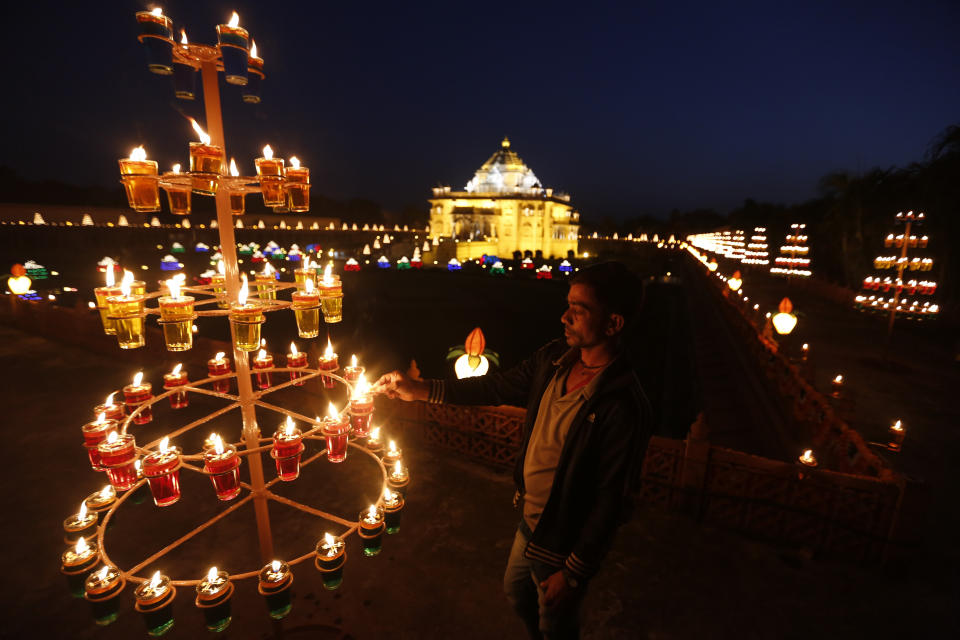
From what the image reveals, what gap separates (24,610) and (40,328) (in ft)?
43.3

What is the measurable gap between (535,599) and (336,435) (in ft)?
6.05

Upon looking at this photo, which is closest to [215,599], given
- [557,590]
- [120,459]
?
[120,459]

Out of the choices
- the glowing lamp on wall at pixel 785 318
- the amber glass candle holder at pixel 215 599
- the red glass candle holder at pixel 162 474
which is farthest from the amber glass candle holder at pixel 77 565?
the glowing lamp on wall at pixel 785 318

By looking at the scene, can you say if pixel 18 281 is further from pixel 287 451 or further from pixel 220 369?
pixel 287 451

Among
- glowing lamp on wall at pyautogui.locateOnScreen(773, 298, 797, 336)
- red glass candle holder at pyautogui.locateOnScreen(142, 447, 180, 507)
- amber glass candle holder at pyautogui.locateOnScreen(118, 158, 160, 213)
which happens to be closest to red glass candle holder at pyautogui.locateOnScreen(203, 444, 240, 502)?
red glass candle holder at pyautogui.locateOnScreen(142, 447, 180, 507)

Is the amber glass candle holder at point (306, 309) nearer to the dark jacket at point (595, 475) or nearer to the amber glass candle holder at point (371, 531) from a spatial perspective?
the amber glass candle holder at point (371, 531)

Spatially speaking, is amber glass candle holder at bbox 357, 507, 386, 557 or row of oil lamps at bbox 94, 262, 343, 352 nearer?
row of oil lamps at bbox 94, 262, 343, 352

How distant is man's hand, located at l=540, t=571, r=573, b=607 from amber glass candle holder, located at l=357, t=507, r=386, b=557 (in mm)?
1245

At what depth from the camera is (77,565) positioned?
257 centimetres

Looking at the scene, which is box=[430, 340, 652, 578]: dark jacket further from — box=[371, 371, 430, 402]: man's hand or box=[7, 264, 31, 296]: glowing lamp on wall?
box=[7, 264, 31, 296]: glowing lamp on wall

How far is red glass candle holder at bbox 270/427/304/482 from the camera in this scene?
2.56 meters

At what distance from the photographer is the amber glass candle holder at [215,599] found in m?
2.48

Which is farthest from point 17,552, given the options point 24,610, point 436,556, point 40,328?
point 40,328

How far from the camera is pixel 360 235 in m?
67.3
